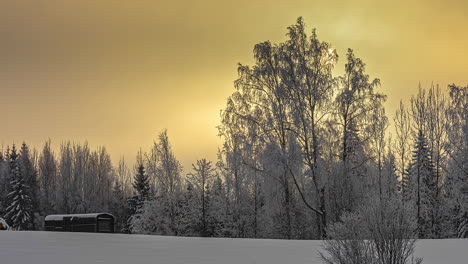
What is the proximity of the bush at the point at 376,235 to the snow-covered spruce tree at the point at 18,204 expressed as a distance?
2137 inches

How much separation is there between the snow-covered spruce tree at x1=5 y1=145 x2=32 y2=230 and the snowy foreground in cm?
4508

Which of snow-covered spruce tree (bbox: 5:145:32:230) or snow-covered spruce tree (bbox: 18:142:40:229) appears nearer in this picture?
snow-covered spruce tree (bbox: 5:145:32:230)

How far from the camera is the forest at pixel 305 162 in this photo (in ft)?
92.4

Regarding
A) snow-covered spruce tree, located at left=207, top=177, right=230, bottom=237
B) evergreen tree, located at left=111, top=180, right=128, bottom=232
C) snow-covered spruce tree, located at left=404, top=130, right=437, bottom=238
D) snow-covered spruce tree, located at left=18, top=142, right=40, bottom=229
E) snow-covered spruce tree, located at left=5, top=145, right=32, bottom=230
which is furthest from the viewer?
evergreen tree, located at left=111, top=180, right=128, bottom=232

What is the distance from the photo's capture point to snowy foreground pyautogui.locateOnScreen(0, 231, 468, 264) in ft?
40.0

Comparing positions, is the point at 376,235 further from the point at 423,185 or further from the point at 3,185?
the point at 3,185

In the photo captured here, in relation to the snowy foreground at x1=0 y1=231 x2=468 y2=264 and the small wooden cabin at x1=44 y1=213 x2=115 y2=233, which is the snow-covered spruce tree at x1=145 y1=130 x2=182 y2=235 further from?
the snowy foreground at x1=0 y1=231 x2=468 y2=264

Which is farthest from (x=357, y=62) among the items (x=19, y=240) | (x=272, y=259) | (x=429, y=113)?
(x=19, y=240)

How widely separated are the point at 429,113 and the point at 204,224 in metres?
21.4

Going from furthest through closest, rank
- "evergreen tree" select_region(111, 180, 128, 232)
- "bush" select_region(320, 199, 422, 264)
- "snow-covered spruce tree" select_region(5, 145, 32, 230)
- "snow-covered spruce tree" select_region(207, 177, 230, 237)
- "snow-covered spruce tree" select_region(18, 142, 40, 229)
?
"evergreen tree" select_region(111, 180, 128, 232), "snow-covered spruce tree" select_region(18, 142, 40, 229), "snow-covered spruce tree" select_region(5, 145, 32, 230), "snow-covered spruce tree" select_region(207, 177, 230, 237), "bush" select_region(320, 199, 422, 264)

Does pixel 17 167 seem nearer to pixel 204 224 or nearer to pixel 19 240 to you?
pixel 204 224

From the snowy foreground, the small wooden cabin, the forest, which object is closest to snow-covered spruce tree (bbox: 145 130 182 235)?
the forest

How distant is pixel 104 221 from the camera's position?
1241 inches

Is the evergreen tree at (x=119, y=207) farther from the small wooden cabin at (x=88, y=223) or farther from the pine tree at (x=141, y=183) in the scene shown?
the small wooden cabin at (x=88, y=223)
